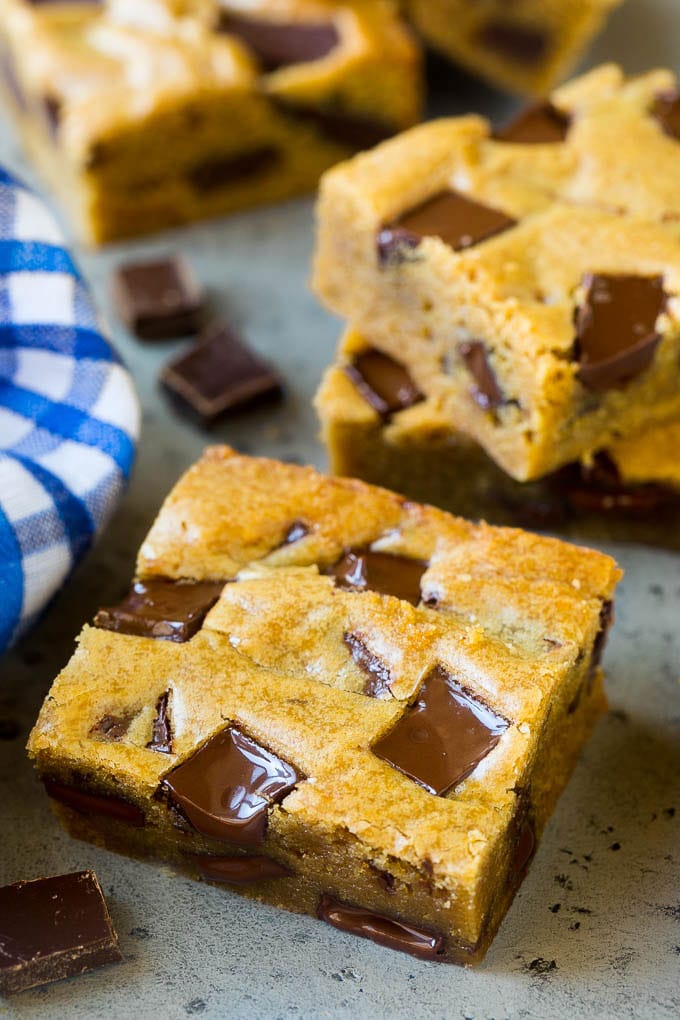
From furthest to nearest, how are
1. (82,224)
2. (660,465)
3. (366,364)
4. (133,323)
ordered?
(82,224), (133,323), (366,364), (660,465)

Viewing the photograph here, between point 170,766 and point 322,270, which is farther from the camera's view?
point 322,270

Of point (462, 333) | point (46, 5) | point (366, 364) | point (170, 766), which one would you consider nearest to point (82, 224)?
point (46, 5)

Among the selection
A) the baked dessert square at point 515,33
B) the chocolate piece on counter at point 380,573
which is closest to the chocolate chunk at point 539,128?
the baked dessert square at point 515,33

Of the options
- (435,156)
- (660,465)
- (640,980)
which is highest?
(435,156)

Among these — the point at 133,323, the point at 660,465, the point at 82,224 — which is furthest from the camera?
the point at 82,224

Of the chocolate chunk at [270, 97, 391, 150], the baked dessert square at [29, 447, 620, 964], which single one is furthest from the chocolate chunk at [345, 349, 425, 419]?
the chocolate chunk at [270, 97, 391, 150]

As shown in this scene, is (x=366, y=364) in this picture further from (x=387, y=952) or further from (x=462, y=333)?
(x=387, y=952)

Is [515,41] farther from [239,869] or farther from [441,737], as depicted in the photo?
[239,869]

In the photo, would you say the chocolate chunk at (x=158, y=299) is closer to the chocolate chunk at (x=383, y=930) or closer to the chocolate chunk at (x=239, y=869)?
the chocolate chunk at (x=239, y=869)
